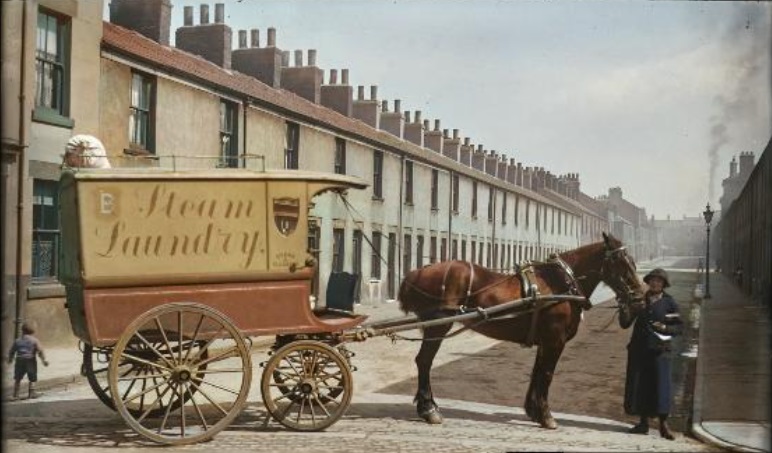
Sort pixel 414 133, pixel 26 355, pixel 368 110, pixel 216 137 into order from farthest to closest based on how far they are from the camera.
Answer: pixel 414 133, pixel 368 110, pixel 216 137, pixel 26 355

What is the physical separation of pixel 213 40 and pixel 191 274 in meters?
12.3

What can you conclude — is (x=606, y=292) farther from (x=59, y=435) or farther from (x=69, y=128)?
(x=59, y=435)

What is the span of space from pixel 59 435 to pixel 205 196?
102 inches

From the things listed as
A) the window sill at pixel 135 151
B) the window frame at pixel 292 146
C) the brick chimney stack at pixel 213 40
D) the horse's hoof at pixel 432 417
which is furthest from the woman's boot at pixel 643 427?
the brick chimney stack at pixel 213 40

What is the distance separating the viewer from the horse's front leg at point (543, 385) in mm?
7254

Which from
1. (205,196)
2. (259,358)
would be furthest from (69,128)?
(205,196)

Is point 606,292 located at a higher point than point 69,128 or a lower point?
lower

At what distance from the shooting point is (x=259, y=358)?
39.8 ft

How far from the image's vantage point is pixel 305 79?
67.7ft

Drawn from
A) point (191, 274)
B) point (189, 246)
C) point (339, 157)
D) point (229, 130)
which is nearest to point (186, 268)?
point (191, 274)

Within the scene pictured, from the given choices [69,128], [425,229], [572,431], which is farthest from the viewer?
[425,229]

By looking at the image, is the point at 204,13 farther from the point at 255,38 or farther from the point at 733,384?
the point at 733,384

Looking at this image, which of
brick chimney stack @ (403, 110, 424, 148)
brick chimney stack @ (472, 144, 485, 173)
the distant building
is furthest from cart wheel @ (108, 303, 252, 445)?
the distant building

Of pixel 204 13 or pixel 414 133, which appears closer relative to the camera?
pixel 204 13
